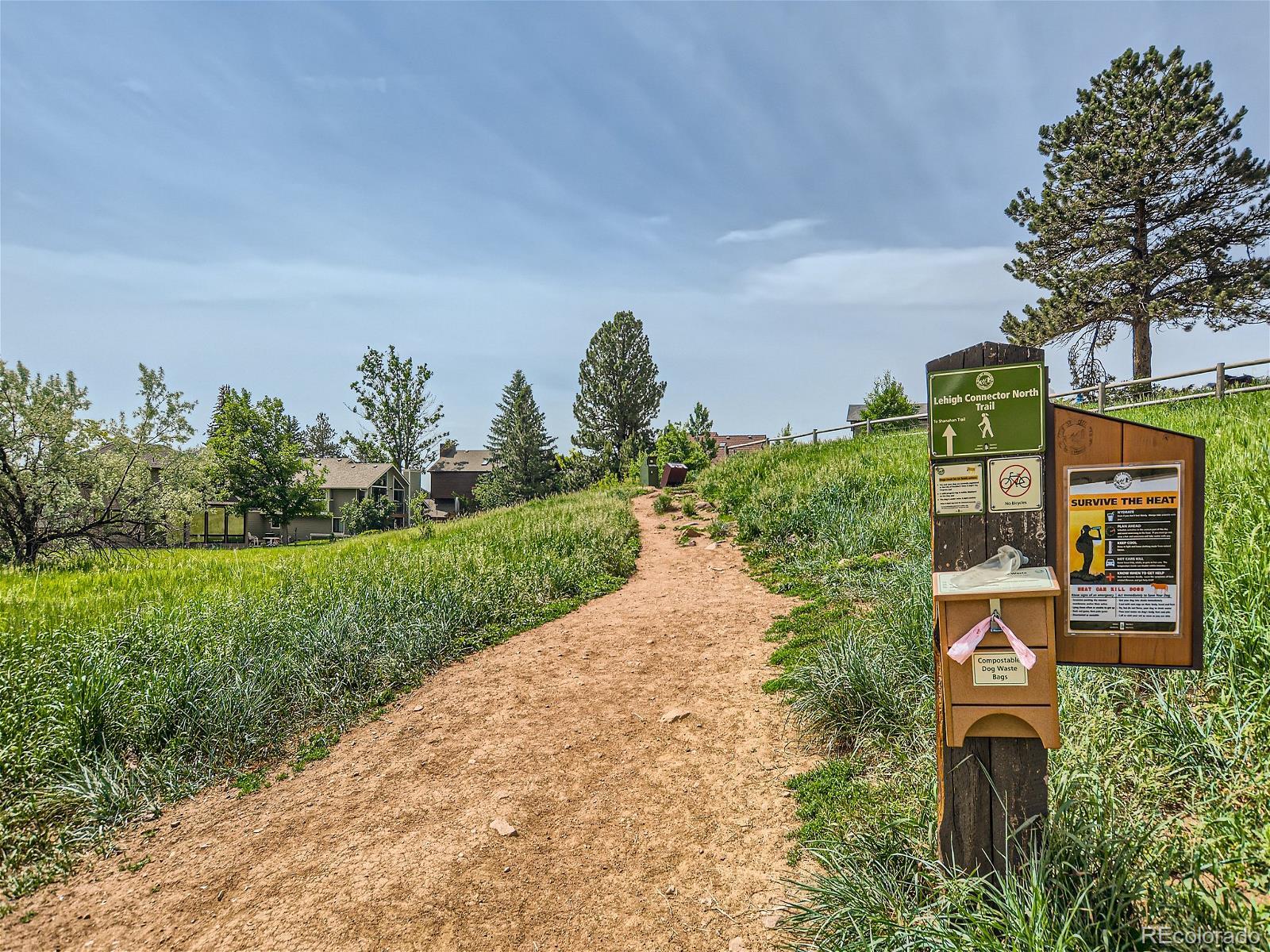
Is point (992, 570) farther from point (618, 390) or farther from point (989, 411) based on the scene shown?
point (618, 390)

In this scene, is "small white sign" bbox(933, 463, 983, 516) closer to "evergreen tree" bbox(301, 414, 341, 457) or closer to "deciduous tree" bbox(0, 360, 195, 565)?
"deciduous tree" bbox(0, 360, 195, 565)

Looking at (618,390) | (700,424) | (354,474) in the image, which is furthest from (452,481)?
(700,424)

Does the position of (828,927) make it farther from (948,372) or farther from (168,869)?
(168,869)

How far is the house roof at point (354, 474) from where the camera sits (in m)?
46.6

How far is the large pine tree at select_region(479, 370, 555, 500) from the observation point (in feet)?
152

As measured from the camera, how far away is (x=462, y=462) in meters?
70.4

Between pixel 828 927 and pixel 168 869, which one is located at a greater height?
pixel 828 927

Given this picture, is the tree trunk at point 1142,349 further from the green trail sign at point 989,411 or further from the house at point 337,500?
the house at point 337,500

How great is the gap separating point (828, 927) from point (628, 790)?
1.83m

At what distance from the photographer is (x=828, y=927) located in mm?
2637

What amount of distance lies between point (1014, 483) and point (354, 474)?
51.2 meters

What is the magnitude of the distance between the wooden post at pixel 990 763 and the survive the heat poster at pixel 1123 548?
152mm

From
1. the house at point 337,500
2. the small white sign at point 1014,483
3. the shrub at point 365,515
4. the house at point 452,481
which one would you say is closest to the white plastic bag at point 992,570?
the small white sign at point 1014,483

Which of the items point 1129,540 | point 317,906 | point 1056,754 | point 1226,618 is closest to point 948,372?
point 1129,540
